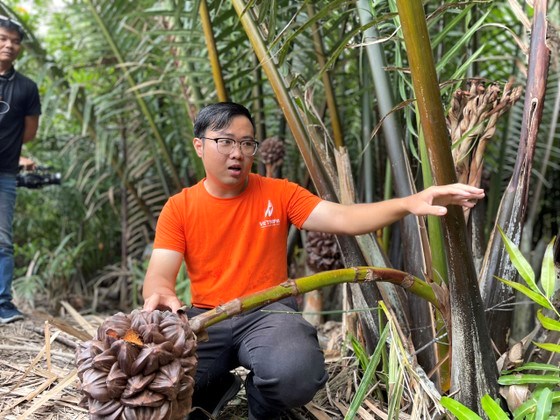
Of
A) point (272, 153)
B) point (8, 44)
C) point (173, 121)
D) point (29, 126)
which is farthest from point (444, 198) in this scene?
point (173, 121)

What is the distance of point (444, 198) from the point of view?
49.7 inches

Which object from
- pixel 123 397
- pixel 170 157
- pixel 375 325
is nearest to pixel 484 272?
pixel 375 325

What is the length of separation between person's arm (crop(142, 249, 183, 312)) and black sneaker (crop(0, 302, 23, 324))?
1.25 metres

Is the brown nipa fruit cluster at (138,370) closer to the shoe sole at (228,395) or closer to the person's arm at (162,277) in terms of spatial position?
the person's arm at (162,277)

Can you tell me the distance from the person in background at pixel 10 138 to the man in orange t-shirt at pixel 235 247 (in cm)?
129

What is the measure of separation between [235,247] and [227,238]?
0.03 metres

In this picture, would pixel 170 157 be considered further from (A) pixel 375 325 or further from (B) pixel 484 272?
(B) pixel 484 272

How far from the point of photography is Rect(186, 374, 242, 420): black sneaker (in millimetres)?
1704

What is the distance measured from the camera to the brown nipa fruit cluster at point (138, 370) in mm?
1211

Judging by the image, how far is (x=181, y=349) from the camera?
1245 millimetres

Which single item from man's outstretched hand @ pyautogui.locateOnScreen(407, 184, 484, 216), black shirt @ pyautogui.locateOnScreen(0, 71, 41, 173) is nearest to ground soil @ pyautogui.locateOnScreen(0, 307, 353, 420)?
man's outstretched hand @ pyautogui.locateOnScreen(407, 184, 484, 216)

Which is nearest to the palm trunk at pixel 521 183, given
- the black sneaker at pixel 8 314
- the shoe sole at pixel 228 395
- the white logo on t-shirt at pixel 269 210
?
the white logo on t-shirt at pixel 269 210

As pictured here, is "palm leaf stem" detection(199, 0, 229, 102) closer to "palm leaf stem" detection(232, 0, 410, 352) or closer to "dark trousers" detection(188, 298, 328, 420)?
"palm leaf stem" detection(232, 0, 410, 352)

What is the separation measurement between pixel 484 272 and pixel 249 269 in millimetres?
613
